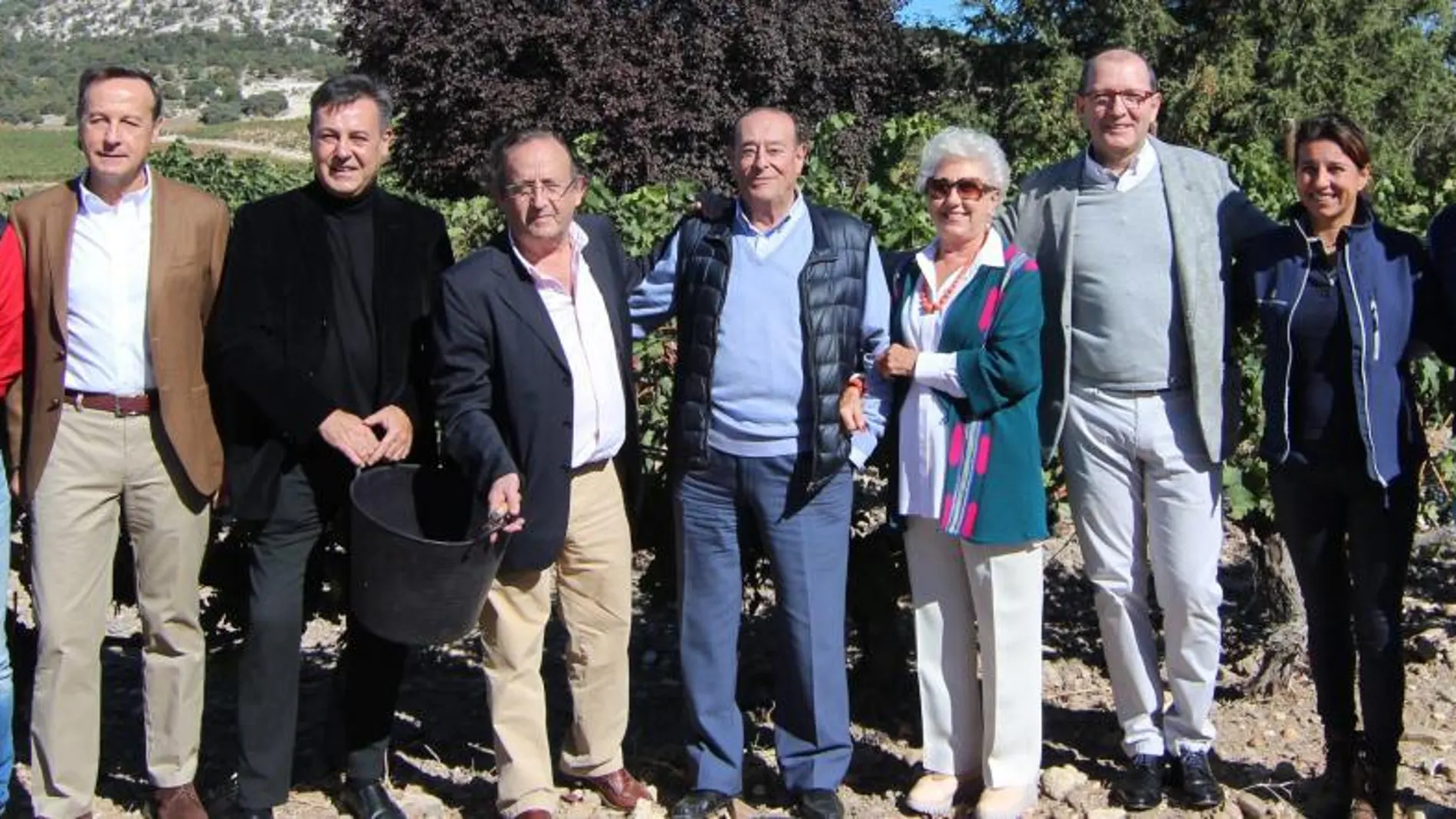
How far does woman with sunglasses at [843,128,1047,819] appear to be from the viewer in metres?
4.08

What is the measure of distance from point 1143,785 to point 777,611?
113 cm

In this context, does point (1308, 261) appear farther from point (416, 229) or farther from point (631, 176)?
point (631, 176)

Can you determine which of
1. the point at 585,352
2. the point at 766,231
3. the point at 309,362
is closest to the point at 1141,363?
the point at 766,231

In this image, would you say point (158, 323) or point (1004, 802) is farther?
point (1004, 802)

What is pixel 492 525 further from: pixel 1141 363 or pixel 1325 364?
pixel 1325 364

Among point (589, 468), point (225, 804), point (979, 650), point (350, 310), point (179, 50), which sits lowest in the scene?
point (225, 804)

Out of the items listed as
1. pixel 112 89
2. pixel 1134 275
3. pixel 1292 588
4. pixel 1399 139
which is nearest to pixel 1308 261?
pixel 1134 275

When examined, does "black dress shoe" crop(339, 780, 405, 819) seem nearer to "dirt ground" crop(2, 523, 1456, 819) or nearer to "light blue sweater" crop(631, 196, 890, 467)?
"dirt ground" crop(2, 523, 1456, 819)

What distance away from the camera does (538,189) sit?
13.2 feet

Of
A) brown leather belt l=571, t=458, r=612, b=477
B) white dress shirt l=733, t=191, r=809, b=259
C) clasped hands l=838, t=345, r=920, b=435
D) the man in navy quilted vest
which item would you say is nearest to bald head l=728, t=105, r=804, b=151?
the man in navy quilted vest

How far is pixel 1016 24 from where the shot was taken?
2564cm

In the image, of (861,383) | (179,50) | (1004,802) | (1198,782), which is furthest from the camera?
(179,50)

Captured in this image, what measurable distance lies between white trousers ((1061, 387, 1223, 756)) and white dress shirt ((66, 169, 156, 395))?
8.01ft

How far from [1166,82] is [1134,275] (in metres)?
20.9
